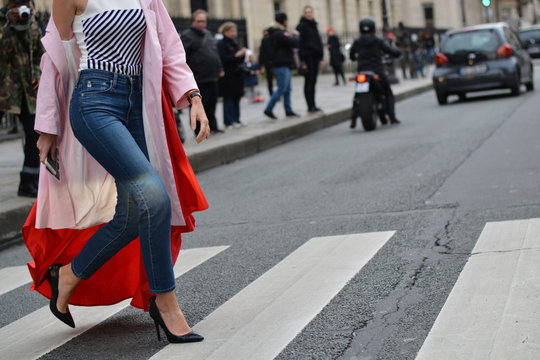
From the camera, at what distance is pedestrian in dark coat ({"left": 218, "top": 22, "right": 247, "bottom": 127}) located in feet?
52.7

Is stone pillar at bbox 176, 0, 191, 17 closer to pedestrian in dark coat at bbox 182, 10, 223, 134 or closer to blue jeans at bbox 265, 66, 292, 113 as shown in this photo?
blue jeans at bbox 265, 66, 292, 113

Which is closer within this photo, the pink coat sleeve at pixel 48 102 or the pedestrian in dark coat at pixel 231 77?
the pink coat sleeve at pixel 48 102

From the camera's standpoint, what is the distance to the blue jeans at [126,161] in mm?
4125

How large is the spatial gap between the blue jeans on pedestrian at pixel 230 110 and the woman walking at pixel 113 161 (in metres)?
11.4

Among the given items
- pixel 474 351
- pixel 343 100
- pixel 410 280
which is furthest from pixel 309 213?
pixel 343 100

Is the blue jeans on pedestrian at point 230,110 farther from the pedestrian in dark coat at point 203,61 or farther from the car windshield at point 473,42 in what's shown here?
the car windshield at point 473,42

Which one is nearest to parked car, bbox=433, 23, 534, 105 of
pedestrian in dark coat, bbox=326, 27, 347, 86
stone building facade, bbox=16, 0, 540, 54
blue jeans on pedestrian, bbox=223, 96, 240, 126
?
blue jeans on pedestrian, bbox=223, 96, 240, 126

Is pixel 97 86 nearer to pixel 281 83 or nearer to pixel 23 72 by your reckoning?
pixel 23 72

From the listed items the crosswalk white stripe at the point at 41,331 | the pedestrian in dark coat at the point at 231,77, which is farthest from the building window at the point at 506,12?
the crosswalk white stripe at the point at 41,331

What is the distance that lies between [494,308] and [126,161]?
1.62 meters

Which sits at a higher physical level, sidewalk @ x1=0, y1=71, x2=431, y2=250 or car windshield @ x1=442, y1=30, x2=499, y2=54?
car windshield @ x1=442, y1=30, x2=499, y2=54

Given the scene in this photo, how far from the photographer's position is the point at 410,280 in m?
5.05

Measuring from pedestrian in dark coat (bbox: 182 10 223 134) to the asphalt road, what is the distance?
1308 millimetres

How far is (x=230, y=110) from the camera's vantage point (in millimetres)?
16094
